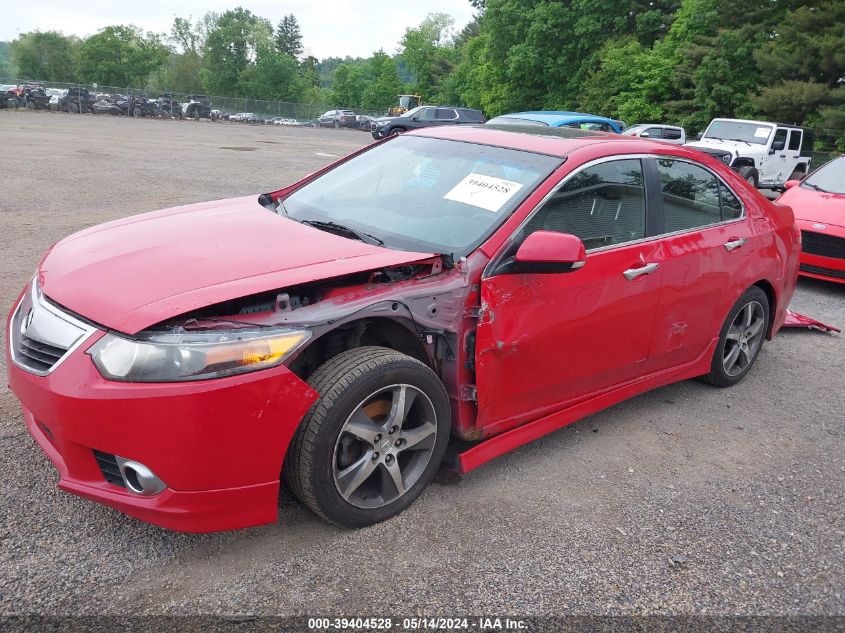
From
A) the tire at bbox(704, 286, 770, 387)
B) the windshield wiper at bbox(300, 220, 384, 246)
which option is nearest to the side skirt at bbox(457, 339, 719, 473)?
the tire at bbox(704, 286, 770, 387)

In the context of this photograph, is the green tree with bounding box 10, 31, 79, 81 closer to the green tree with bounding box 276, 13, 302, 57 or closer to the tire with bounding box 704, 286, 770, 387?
the green tree with bounding box 276, 13, 302, 57

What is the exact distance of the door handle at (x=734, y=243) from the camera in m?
4.12

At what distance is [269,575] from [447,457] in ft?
3.13

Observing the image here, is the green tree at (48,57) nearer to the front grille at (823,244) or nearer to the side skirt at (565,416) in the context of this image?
the front grille at (823,244)

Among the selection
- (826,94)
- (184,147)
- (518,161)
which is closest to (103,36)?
(184,147)

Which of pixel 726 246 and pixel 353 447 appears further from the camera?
pixel 726 246

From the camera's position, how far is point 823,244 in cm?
747

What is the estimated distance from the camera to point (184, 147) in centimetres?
2159

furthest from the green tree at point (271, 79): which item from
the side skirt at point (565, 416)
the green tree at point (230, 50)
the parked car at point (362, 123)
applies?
the side skirt at point (565, 416)

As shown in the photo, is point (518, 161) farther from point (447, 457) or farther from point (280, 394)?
point (280, 394)

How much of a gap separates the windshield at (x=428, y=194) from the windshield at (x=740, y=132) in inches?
652

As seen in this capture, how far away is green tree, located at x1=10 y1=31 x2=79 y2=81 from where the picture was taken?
318 feet

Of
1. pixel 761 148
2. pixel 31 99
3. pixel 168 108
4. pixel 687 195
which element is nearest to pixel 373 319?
pixel 687 195

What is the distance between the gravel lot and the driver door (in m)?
0.41
